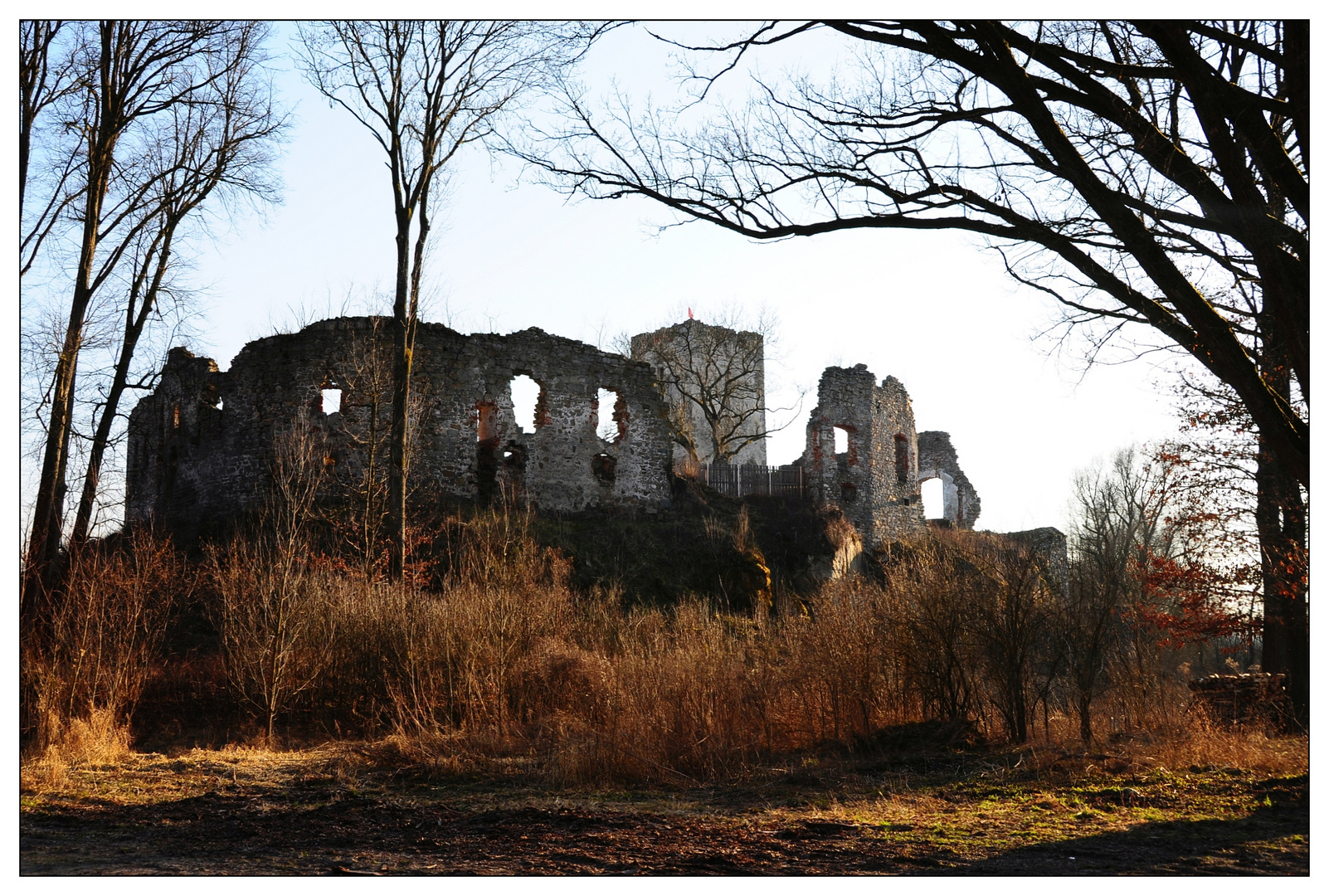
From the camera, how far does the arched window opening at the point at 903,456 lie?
27750 mm

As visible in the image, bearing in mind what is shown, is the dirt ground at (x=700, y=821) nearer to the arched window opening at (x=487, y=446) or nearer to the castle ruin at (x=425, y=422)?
the castle ruin at (x=425, y=422)

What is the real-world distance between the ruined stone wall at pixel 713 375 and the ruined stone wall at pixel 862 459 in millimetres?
4218

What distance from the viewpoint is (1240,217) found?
6.14 m

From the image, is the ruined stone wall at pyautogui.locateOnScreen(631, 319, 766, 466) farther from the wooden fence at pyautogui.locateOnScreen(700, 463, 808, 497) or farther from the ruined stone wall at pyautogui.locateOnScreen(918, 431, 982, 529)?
the ruined stone wall at pyautogui.locateOnScreen(918, 431, 982, 529)

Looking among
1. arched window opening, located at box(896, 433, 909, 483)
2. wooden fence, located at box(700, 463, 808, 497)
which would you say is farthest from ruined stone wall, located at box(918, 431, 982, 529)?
wooden fence, located at box(700, 463, 808, 497)

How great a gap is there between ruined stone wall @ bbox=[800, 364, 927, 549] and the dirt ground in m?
16.5

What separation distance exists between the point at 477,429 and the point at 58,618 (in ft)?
38.9

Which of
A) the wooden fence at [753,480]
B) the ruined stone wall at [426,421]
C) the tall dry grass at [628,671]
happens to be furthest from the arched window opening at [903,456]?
the tall dry grass at [628,671]

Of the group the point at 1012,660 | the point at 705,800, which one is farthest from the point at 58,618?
the point at 1012,660

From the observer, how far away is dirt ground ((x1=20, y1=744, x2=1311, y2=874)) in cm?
545

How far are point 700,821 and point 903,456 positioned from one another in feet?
73.4

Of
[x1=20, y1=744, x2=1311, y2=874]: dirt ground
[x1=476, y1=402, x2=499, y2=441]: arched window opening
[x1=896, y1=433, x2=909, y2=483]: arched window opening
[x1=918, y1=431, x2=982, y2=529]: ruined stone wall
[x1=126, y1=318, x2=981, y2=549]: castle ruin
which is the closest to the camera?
[x1=20, y1=744, x2=1311, y2=874]: dirt ground

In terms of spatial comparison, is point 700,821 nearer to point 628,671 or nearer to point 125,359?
point 628,671

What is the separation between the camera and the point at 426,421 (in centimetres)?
2017
